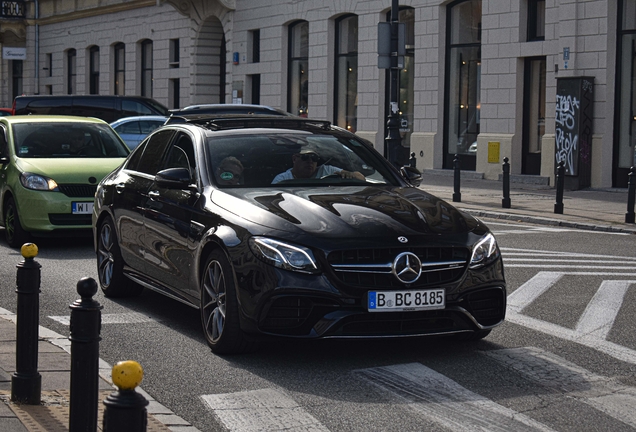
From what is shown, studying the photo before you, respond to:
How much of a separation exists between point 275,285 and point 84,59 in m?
43.4

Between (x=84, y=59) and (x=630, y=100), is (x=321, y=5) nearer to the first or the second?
(x=630, y=100)

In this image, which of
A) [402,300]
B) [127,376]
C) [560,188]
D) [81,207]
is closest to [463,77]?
[560,188]

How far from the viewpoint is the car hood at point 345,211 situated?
6766 millimetres

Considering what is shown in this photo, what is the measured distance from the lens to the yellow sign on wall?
85.1ft

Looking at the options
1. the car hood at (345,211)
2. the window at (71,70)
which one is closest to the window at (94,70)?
the window at (71,70)

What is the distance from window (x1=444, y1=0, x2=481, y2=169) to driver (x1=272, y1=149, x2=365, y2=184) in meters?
19.3

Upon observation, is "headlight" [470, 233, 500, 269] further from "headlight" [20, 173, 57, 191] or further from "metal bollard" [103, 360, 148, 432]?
"headlight" [20, 173, 57, 191]

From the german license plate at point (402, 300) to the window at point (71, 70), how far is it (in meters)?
44.8

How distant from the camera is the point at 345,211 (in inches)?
275

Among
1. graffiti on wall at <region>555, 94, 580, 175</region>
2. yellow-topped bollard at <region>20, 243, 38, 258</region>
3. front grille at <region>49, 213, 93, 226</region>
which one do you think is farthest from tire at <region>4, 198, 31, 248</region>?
graffiti on wall at <region>555, 94, 580, 175</region>

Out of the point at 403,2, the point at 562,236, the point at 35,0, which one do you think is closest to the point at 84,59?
the point at 35,0

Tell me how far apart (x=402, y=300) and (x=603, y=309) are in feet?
9.46

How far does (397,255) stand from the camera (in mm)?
6629

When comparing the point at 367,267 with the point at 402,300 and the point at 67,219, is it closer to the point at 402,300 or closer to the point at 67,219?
the point at 402,300
